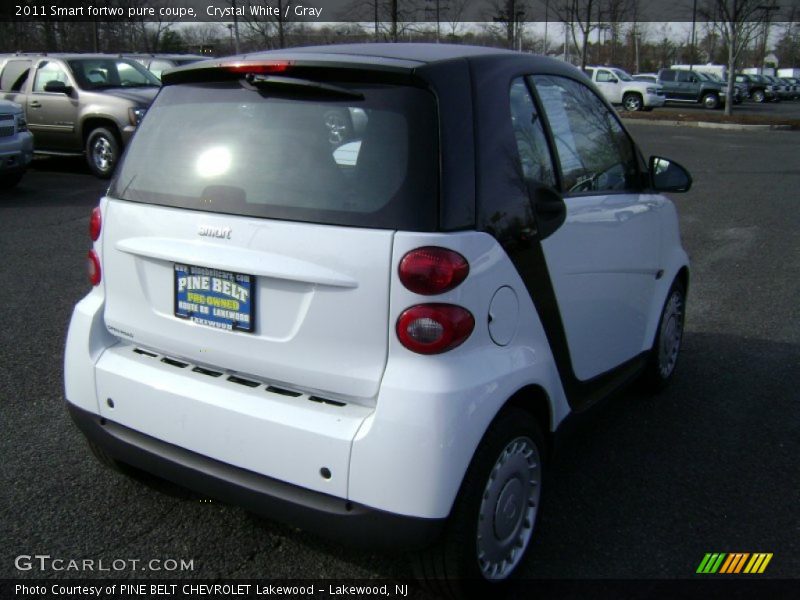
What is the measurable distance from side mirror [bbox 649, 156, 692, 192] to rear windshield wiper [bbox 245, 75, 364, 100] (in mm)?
2113

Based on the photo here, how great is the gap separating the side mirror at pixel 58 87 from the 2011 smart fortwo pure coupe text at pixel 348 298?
1146cm

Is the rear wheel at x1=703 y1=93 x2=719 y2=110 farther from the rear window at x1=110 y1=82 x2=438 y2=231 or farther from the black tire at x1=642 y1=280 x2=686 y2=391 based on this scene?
the rear window at x1=110 y1=82 x2=438 y2=231

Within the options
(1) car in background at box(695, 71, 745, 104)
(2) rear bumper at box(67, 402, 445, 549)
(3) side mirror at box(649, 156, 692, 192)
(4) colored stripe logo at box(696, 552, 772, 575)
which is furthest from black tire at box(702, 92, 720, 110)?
(2) rear bumper at box(67, 402, 445, 549)

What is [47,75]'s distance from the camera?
13820 mm

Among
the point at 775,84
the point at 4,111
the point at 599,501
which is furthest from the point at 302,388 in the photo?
the point at 775,84

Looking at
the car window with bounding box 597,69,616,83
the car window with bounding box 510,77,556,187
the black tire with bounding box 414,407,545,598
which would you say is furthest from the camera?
the car window with bounding box 597,69,616,83

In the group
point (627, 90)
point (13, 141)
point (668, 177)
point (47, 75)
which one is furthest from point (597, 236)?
point (627, 90)

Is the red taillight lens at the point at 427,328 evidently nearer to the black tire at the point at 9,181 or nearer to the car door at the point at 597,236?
the car door at the point at 597,236

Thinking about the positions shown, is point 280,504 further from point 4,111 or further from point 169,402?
point 4,111

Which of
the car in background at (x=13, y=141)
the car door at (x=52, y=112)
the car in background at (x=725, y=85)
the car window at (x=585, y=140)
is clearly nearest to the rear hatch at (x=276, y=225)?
the car window at (x=585, y=140)

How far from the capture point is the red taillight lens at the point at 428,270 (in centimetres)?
242

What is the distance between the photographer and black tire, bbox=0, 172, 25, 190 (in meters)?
12.1

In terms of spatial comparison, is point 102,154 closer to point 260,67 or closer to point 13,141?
point 13,141

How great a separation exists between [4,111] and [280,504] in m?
10.5
